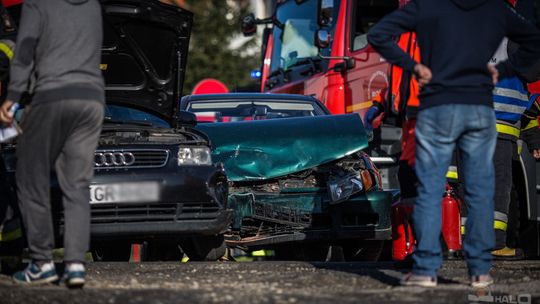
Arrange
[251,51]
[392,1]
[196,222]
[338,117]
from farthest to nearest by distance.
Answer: [251,51], [392,1], [338,117], [196,222]

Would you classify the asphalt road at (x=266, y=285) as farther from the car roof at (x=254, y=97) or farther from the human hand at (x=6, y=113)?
the car roof at (x=254, y=97)

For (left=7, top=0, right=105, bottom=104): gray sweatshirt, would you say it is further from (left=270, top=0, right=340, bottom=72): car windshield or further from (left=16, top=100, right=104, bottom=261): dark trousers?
(left=270, top=0, right=340, bottom=72): car windshield

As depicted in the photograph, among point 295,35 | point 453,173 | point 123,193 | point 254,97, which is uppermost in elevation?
point 295,35

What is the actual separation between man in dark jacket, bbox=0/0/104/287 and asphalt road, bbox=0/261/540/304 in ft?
1.10

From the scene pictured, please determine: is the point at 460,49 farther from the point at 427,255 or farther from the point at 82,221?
the point at 82,221

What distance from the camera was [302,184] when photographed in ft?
33.2

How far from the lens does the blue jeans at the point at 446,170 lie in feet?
21.9

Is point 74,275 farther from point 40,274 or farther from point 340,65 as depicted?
point 340,65

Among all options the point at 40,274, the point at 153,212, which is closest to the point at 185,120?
the point at 153,212

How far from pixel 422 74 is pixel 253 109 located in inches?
202

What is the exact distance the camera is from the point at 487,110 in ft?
22.2

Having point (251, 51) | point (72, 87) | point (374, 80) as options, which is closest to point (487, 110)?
point (72, 87)

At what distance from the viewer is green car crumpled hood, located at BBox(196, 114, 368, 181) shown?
9.93 meters

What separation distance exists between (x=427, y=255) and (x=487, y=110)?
3.00ft
